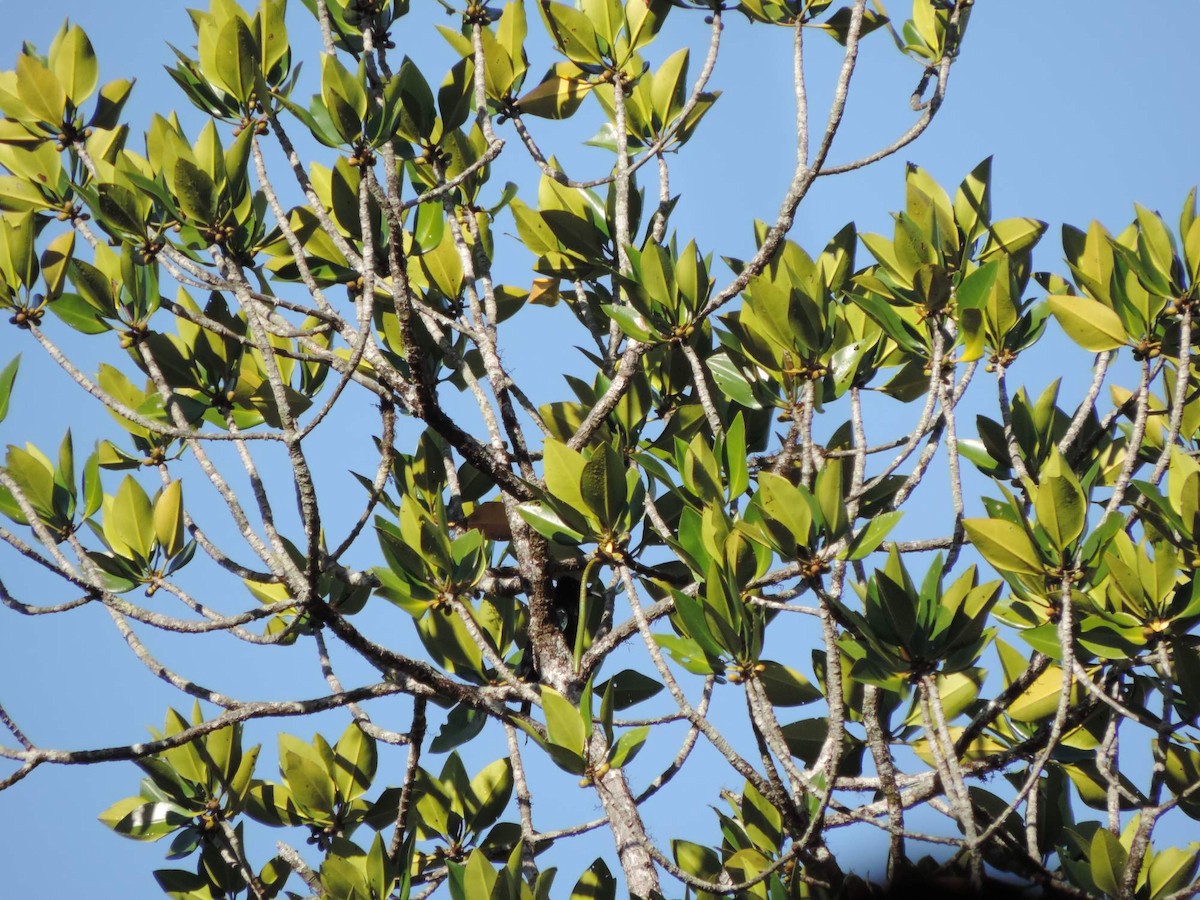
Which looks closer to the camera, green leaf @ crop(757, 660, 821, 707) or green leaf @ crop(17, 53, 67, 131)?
green leaf @ crop(757, 660, 821, 707)

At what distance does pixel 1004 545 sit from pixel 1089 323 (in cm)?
53

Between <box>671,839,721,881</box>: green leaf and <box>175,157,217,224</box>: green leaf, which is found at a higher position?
<box>175,157,217,224</box>: green leaf

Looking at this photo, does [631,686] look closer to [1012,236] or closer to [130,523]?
[130,523]

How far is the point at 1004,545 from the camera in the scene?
189cm

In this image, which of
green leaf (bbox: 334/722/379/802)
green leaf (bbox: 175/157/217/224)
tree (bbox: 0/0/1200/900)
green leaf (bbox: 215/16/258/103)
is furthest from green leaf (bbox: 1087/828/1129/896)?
green leaf (bbox: 215/16/258/103)

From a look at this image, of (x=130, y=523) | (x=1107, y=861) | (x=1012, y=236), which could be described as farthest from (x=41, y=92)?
(x=1107, y=861)

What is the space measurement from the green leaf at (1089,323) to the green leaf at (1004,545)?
1.62 feet

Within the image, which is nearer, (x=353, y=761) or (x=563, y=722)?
(x=563, y=722)

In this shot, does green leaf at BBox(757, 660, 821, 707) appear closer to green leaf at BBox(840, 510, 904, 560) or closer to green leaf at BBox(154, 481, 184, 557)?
green leaf at BBox(840, 510, 904, 560)

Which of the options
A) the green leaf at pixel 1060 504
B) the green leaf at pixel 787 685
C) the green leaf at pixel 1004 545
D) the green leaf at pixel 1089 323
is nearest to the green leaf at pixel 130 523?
the green leaf at pixel 787 685

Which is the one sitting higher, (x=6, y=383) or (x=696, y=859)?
(x=6, y=383)

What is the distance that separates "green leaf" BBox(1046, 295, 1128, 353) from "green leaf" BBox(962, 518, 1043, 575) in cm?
49

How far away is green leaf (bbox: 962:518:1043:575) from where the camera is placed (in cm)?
187

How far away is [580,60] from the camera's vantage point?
2.57m
